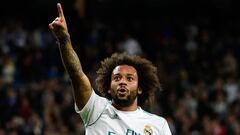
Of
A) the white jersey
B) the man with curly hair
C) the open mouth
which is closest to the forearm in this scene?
the man with curly hair

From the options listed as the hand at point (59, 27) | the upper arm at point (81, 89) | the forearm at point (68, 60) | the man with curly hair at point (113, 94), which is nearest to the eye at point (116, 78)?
the man with curly hair at point (113, 94)

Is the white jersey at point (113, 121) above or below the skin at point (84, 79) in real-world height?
below

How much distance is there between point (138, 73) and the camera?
19.2ft

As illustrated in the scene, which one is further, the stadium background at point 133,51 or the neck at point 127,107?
the stadium background at point 133,51

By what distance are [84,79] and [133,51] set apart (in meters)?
10.0

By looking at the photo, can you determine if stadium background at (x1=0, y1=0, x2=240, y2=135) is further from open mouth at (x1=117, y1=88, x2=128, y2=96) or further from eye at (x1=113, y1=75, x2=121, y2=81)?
open mouth at (x1=117, y1=88, x2=128, y2=96)

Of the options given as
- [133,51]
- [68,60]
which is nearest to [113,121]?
[68,60]

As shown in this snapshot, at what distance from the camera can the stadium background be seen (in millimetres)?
12156

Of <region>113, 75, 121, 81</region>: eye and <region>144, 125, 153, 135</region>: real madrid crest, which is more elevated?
<region>113, 75, 121, 81</region>: eye

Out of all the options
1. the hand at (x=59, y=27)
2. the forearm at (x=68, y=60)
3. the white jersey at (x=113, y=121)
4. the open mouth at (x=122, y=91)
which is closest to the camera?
the hand at (x=59, y=27)

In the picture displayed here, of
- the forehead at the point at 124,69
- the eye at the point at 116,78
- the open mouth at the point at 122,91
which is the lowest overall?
the open mouth at the point at 122,91

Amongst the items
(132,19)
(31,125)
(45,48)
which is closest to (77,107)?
(31,125)

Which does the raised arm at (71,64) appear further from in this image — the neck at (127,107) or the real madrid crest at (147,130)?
the real madrid crest at (147,130)

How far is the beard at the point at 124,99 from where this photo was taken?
5.32 meters
